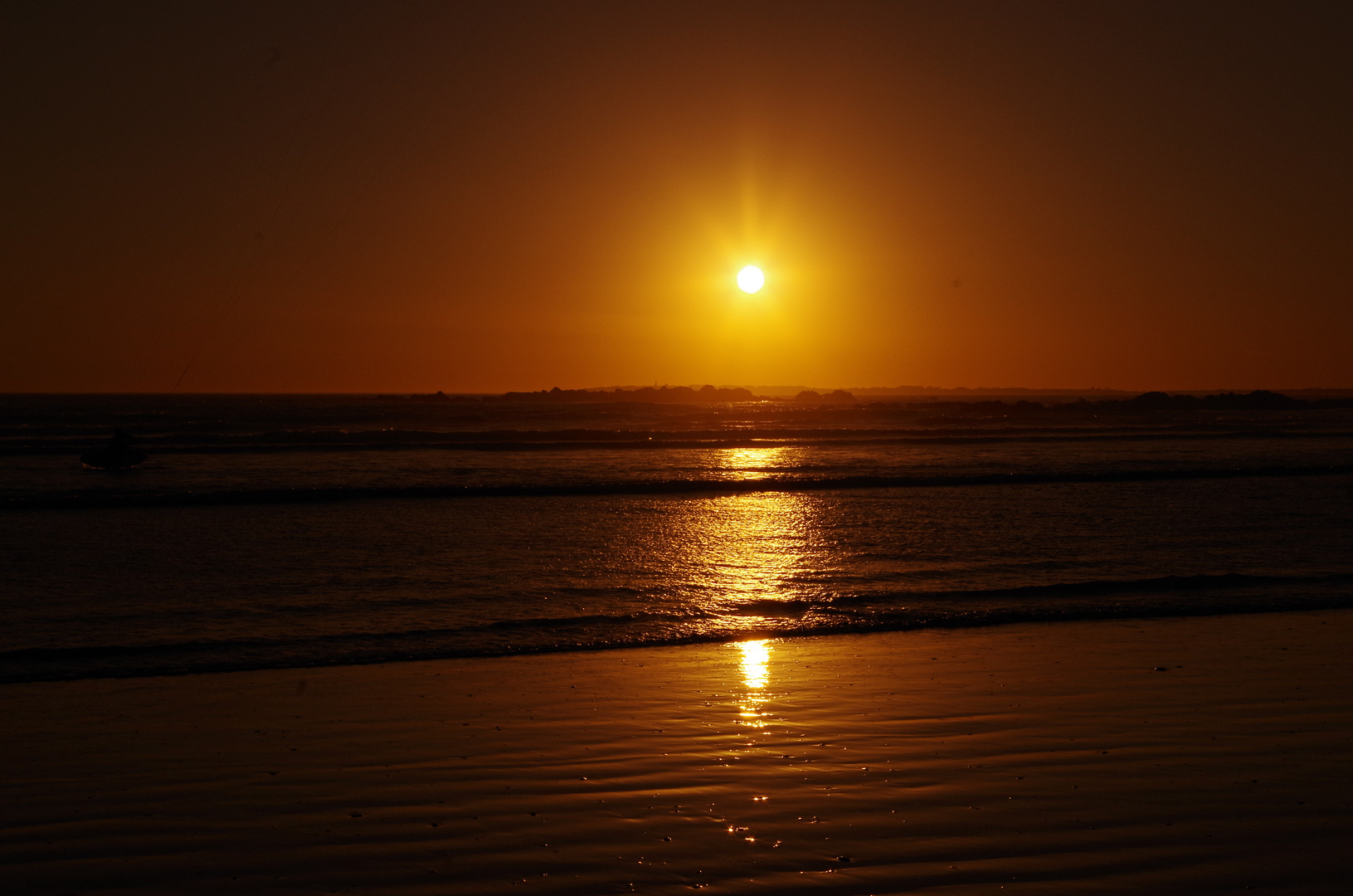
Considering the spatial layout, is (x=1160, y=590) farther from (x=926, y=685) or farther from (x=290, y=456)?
(x=290, y=456)

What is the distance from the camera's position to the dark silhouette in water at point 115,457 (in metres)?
34.7

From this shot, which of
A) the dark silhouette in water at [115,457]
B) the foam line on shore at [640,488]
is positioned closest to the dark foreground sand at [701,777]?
the foam line on shore at [640,488]

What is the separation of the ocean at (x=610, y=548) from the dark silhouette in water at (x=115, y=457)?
1189mm

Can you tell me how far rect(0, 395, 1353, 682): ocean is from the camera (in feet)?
36.8

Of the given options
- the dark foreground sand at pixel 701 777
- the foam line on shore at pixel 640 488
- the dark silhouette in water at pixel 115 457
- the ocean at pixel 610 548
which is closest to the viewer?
the dark foreground sand at pixel 701 777

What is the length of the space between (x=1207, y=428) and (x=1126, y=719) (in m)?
59.3

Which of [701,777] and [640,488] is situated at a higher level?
[640,488]

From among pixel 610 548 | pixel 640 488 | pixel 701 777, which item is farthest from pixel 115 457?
pixel 701 777

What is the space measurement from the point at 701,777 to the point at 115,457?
114ft

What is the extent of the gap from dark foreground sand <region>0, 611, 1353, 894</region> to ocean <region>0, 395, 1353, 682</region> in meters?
1.69

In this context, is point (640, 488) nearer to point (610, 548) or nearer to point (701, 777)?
point (610, 548)

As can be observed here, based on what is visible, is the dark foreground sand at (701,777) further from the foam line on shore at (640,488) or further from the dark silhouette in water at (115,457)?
the dark silhouette in water at (115,457)

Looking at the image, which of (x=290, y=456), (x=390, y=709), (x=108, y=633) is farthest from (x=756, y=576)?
(x=290, y=456)

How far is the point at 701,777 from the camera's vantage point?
6.36 m
